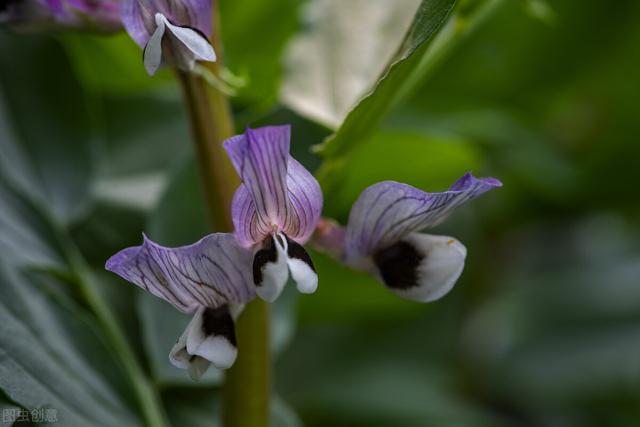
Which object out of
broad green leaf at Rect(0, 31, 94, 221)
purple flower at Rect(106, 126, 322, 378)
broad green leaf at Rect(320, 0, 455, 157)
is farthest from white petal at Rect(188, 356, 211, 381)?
broad green leaf at Rect(0, 31, 94, 221)

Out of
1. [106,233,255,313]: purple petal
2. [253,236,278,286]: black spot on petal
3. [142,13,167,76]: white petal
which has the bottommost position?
[106,233,255,313]: purple petal

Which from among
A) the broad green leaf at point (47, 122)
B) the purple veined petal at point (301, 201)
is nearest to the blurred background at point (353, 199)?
the broad green leaf at point (47, 122)

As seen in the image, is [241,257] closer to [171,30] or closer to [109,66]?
[171,30]

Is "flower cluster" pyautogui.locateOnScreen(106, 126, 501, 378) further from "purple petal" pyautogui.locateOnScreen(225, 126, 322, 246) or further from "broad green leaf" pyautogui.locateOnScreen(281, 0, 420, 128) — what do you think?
"broad green leaf" pyautogui.locateOnScreen(281, 0, 420, 128)

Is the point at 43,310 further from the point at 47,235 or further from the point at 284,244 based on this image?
the point at 284,244

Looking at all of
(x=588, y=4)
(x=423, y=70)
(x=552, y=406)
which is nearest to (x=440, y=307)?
(x=552, y=406)

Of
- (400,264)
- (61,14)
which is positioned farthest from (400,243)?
(61,14)
